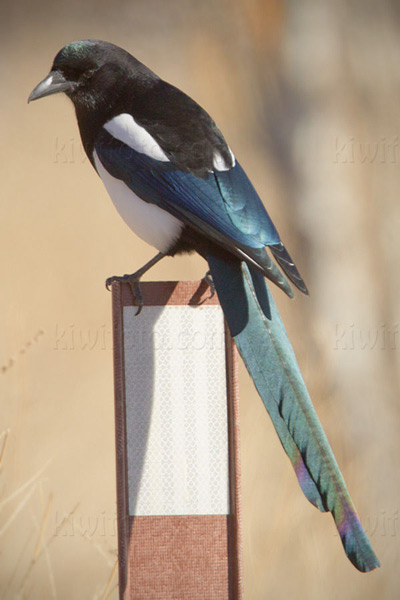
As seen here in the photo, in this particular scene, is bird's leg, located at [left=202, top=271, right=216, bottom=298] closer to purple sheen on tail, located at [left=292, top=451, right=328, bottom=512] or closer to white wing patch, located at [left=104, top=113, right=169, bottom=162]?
white wing patch, located at [left=104, top=113, right=169, bottom=162]

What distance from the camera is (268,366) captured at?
3.52 ft

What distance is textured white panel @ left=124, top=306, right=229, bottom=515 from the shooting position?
1167 millimetres

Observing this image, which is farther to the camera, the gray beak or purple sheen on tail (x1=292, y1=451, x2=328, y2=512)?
the gray beak

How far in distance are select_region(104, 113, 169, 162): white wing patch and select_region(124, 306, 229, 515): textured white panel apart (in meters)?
0.26

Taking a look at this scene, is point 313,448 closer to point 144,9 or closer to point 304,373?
point 304,373

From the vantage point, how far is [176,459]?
1176 millimetres

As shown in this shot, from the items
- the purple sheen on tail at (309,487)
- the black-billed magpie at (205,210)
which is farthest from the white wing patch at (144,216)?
the purple sheen on tail at (309,487)

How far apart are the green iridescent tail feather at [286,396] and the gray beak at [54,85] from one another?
1.53 ft

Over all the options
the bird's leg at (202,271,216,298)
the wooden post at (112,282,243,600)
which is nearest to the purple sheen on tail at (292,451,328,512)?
the wooden post at (112,282,243,600)

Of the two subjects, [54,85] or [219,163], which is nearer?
[219,163]

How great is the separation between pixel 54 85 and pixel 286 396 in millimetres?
706

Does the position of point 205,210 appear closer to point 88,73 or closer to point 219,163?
point 219,163

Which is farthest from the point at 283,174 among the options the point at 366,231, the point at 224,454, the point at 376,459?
the point at 224,454

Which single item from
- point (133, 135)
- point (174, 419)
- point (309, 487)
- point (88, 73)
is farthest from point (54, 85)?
point (309, 487)
